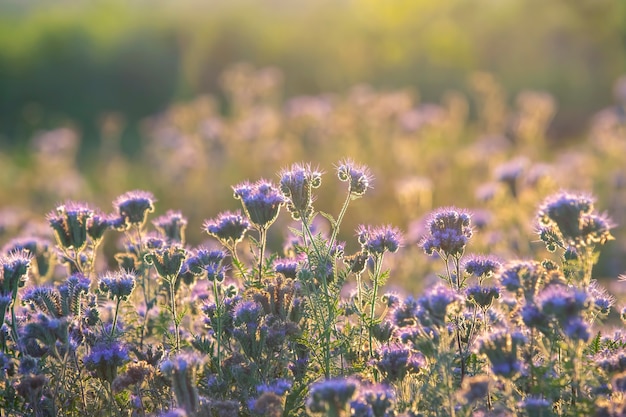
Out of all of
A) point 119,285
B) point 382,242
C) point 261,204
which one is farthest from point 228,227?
point 382,242

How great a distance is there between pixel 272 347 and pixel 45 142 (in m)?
9.59

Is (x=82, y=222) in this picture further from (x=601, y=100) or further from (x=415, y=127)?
(x=601, y=100)

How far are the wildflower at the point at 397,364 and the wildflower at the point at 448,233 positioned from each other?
20.6 inches

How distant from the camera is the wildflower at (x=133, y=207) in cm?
415

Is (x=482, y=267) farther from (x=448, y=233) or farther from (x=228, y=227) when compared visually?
(x=228, y=227)

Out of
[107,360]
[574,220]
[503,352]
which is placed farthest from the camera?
[107,360]

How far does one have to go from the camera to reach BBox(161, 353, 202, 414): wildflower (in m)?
2.95

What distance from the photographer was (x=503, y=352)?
2.89m

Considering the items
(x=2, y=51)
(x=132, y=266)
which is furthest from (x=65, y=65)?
(x=132, y=266)

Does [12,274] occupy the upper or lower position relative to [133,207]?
lower

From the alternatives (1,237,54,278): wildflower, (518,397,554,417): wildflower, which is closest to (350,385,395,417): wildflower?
(518,397,554,417): wildflower

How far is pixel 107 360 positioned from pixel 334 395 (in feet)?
3.70

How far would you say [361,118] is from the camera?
11977mm

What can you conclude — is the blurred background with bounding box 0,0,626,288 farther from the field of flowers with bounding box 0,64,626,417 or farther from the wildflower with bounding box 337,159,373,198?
the wildflower with bounding box 337,159,373,198
